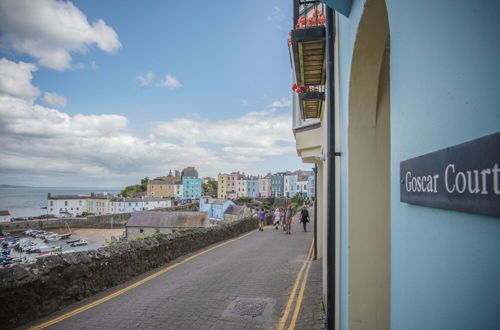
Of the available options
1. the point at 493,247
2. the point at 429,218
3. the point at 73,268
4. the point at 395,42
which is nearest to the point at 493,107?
the point at 493,247

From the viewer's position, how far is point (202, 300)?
6305 millimetres

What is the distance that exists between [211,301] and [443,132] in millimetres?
6232

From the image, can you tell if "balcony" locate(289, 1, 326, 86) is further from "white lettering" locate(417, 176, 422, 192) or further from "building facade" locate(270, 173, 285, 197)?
"building facade" locate(270, 173, 285, 197)

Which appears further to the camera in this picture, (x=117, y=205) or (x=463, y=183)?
(x=117, y=205)

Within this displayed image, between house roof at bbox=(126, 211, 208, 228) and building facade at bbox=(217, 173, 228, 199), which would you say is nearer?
house roof at bbox=(126, 211, 208, 228)

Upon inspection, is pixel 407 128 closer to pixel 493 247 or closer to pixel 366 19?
pixel 493 247

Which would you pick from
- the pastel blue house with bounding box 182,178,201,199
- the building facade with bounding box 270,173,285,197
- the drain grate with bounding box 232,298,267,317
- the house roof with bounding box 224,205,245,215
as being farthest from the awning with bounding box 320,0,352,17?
the pastel blue house with bounding box 182,178,201,199

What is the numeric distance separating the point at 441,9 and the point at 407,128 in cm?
62

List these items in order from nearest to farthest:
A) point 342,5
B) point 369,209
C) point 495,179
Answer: point 495,179, point 342,5, point 369,209

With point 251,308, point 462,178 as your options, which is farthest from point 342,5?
point 251,308

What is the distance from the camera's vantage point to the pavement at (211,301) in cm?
531

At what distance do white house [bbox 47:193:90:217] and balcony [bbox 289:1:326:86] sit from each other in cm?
12209

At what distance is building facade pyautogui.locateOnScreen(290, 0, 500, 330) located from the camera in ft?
2.86

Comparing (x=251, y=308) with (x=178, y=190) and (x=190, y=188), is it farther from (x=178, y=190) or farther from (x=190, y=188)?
(x=178, y=190)
